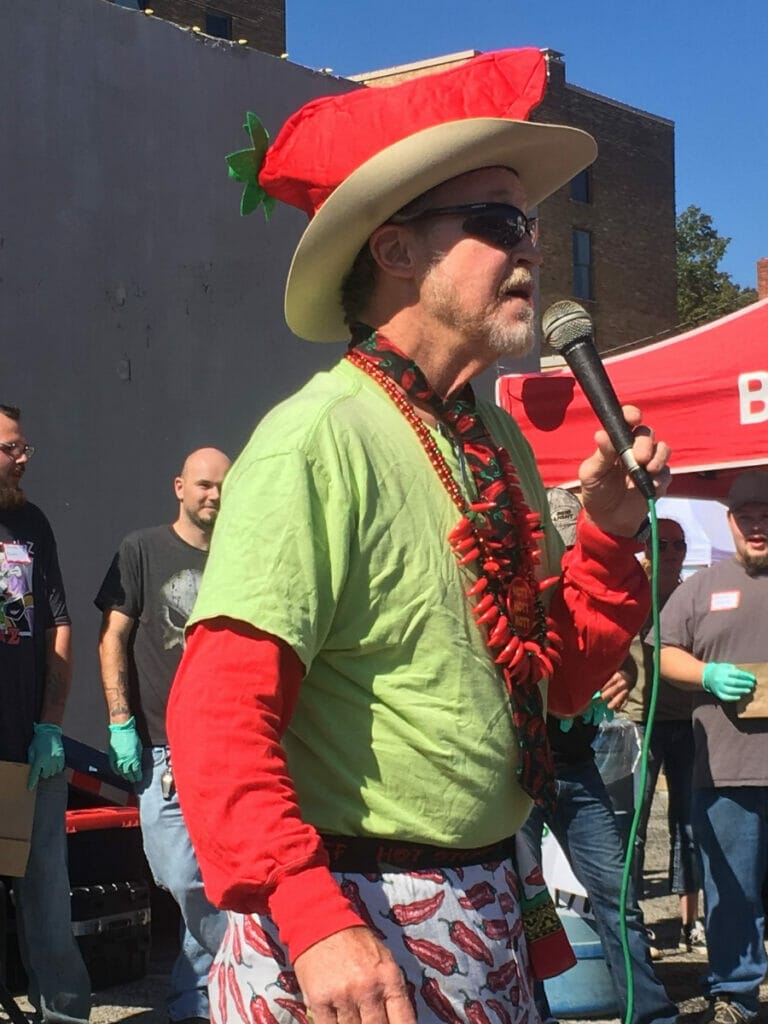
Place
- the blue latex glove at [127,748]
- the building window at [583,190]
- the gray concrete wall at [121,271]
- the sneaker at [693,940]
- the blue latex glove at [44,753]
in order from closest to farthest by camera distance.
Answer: the blue latex glove at [44,753]
the blue latex glove at [127,748]
the sneaker at [693,940]
the gray concrete wall at [121,271]
the building window at [583,190]

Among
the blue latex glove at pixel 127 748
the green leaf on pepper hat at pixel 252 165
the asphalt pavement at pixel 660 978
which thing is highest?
the green leaf on pepper hat at pixel 252 165

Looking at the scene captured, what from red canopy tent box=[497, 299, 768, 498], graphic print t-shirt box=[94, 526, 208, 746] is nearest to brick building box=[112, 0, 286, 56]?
red canopy tent box=[497, 299, 768, 498]

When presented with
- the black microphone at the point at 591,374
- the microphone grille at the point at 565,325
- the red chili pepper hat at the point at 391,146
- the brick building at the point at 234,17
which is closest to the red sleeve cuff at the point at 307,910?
the black microphone at the point at 591,374

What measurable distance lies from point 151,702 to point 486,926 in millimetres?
3970

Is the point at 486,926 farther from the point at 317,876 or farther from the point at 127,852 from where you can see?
the point at 127,852

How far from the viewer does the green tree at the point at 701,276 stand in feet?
165

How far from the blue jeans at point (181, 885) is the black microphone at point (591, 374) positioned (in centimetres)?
335

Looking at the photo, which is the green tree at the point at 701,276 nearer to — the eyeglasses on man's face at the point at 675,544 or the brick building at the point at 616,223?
the brick building at the point at 616,223

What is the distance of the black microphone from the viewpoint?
2.20 meters

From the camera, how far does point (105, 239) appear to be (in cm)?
902

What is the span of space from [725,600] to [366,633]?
4.34 meters

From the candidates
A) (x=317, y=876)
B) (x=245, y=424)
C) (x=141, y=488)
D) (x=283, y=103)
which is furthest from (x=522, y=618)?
(x=283, y=103)

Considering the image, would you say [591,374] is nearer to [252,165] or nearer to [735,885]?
[252,165]

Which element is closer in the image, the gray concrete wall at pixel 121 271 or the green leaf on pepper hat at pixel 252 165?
the green leaf on pepper hat at pixel 252 165
